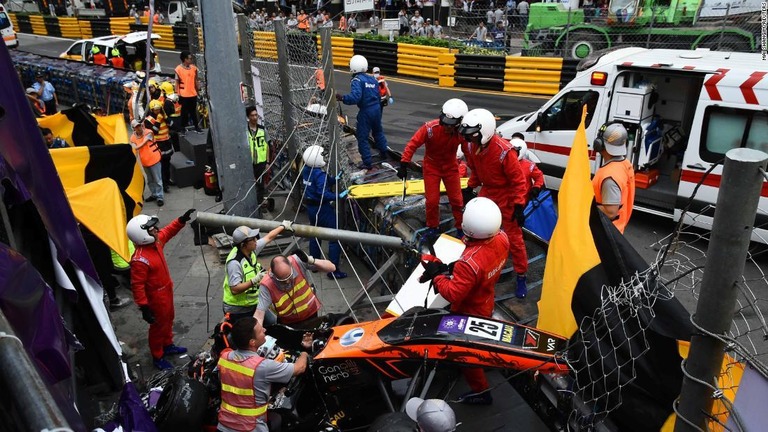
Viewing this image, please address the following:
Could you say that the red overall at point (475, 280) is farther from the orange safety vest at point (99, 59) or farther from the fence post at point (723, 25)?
the orange safety vest at point (99, 59)

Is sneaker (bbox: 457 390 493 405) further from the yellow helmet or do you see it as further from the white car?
the white car

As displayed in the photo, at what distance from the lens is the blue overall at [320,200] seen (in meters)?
7.80

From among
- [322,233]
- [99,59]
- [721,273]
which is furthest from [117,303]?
[99,59]

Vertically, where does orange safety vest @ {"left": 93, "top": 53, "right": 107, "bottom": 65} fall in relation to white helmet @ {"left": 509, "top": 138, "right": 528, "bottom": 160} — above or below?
below

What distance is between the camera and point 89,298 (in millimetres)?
4551

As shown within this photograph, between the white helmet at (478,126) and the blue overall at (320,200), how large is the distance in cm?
242

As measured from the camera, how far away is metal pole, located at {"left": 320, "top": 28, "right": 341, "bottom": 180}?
24.5ft

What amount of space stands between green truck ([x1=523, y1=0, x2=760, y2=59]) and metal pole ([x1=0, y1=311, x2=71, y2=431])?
60.8ft

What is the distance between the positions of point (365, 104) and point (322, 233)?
4.25 meters

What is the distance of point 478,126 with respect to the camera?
230 inches

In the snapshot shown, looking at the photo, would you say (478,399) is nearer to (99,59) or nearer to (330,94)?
(330,94)

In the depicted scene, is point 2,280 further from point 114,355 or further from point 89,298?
point 114,355

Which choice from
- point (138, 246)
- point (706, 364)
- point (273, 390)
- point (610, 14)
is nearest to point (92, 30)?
point (610, 14)

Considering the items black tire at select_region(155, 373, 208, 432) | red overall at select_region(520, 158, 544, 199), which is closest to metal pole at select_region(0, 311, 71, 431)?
black tire at select_region(155, 373, 208, 432)
